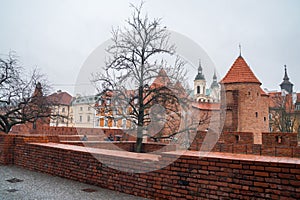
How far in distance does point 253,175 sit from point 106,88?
963 centimetres

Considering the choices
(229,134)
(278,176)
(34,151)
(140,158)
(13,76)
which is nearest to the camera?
(278,176)

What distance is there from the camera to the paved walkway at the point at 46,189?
4668mm

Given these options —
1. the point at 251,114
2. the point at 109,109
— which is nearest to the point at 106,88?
the point at 109,109

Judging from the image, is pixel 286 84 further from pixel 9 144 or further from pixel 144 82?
pixel 9 144

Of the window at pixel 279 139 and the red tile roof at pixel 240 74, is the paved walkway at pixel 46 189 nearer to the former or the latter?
the window at pixel 279 139

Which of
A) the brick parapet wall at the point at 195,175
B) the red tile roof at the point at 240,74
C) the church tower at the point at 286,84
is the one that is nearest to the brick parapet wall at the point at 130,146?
the brick parapet wall at the point at 195,175

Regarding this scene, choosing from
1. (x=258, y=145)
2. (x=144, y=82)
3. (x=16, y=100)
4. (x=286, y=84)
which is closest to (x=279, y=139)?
(x=258, y=145)

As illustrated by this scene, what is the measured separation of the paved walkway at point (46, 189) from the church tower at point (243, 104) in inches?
903

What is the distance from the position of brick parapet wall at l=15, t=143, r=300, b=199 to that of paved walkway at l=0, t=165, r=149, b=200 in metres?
0.22

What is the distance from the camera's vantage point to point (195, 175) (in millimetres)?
4148

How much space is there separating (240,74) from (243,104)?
129 inches

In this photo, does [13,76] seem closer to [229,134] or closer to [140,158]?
[229,134]

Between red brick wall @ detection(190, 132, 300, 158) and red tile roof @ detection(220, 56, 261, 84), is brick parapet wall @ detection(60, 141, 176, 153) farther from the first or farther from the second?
red tile roof @ detection(220, 56, 261, 84)

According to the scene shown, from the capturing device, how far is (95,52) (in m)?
12.3
